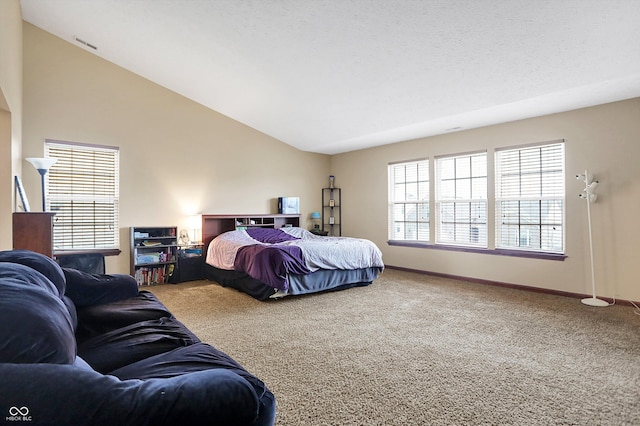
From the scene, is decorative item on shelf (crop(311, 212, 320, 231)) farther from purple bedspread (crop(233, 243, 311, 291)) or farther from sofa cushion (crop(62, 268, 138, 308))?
sofa cushion (crop(62, 268, 138, 308))

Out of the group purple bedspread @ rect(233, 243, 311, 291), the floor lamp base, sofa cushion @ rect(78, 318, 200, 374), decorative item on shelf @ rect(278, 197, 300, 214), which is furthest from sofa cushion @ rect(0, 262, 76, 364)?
decorative item on shelf @ rect(278, 197, 300, 214)

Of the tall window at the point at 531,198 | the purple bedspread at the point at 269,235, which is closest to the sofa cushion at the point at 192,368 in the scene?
the purple bedspread at the point at 269,235

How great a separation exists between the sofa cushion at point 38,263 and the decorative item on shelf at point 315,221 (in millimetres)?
5544

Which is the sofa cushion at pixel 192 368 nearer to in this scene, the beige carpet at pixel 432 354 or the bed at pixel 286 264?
the beige carpet at pixel 432 354

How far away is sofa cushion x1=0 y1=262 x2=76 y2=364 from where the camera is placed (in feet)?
2.91

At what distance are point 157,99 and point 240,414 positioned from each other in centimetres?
553

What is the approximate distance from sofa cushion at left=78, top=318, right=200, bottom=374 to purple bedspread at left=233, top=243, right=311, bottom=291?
202cm

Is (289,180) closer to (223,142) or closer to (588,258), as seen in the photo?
(223,142)

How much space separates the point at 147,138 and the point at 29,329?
501 centimetres

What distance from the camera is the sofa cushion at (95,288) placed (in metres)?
2.36

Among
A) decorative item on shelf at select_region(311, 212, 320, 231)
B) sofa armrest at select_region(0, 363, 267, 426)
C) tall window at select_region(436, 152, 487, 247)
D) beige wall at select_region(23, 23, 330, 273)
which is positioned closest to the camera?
sofa armrest at select_region(0, 363, 267, 426)

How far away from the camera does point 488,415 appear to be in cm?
189

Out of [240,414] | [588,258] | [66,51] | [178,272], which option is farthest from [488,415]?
[66,51]

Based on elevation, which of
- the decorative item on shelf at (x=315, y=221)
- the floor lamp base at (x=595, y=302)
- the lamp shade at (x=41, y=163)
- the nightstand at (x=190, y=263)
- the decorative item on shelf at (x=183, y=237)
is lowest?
the floor lamp base at (x=595, y=302)
